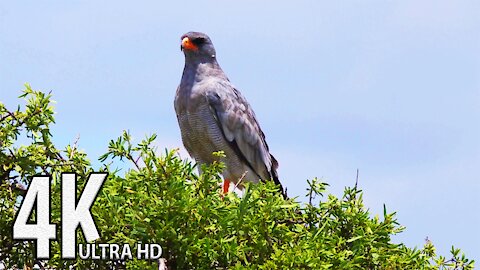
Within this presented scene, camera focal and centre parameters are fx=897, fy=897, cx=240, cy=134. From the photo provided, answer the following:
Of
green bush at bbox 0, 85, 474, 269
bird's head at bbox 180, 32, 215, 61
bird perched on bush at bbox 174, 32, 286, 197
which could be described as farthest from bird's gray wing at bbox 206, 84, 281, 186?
green bush at bbox 0, 85, 474, 269

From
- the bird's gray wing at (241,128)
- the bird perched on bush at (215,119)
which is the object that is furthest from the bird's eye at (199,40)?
the bird's gray wing at (241,128)

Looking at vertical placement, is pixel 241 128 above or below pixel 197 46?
below

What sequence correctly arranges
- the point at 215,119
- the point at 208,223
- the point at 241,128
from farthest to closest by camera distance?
the point at 241,128 < the point at 215,119 < the point at 208,223

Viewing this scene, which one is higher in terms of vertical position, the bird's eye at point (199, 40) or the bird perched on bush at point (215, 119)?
the bird's eye at point (199, 40)

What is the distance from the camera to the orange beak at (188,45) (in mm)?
7820

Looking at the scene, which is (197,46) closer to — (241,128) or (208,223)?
(241,128)

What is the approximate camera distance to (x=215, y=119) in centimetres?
762

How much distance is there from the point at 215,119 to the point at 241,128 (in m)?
0.29

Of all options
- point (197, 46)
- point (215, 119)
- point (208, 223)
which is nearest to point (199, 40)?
point (197, 46)

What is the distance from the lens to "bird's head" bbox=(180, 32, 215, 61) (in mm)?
7836

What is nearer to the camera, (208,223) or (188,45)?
(208,223)

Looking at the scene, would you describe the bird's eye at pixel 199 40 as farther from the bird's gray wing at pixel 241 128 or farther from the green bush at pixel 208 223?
the green bush at pixel 208 223

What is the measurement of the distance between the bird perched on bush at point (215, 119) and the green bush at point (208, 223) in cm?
221

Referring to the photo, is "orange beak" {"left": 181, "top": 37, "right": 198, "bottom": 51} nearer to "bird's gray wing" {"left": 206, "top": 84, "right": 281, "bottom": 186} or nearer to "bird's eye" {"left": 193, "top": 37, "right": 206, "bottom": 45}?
"bird's eye" {"left": 193, "top": 37, "right": 206, "bottom": 45}
